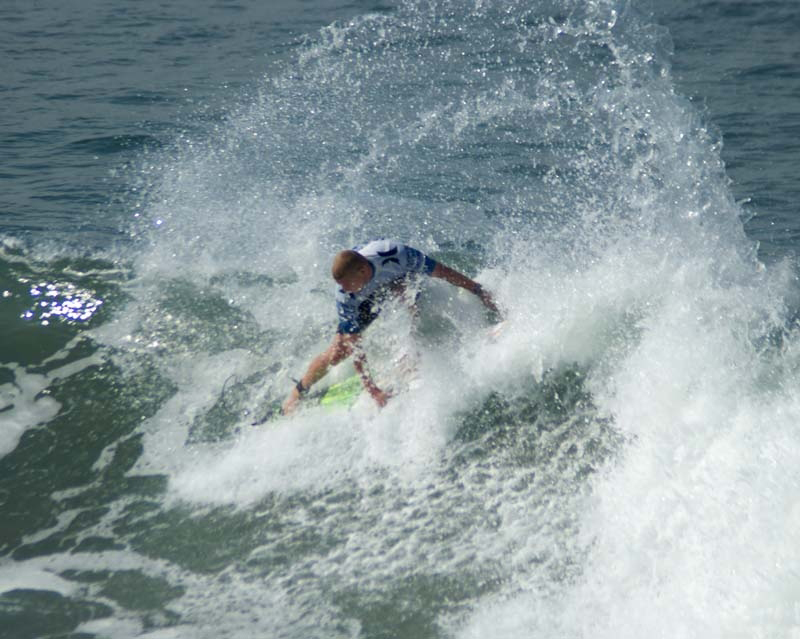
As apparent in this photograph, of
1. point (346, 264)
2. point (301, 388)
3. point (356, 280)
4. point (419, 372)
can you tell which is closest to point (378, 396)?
point (419, 372)

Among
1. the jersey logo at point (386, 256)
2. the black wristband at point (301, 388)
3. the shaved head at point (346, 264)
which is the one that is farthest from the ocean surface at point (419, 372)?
the shaved head at point (346, 264)

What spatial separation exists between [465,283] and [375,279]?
70cm

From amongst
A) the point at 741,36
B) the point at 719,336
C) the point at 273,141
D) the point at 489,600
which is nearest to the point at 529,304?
the point at 719,336

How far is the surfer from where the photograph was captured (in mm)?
6238

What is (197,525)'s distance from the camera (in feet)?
18.7

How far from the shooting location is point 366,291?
634cm

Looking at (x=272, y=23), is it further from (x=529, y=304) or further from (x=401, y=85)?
(x=529, y=304)

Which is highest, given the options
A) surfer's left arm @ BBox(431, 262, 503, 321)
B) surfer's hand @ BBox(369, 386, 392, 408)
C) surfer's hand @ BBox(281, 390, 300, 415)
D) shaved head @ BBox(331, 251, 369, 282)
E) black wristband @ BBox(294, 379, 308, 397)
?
shaved head @ BBox(331, 251, 369, 282)

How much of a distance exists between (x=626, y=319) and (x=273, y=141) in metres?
6.38

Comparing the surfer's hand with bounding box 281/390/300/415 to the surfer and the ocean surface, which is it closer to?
the surfer

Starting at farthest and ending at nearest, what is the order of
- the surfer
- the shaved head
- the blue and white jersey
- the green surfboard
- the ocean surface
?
the green surfboard → the blue and white jersey → the surfer → the shaved head → the ocean surface

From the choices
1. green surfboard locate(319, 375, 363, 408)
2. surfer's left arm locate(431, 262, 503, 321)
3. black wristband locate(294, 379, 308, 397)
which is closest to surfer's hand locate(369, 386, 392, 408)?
green surfboard locate(319, 375, 363, 408)

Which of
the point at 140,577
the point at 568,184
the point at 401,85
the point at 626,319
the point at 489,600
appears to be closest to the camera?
the point at 489,600

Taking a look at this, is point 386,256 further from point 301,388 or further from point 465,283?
point 301,388
